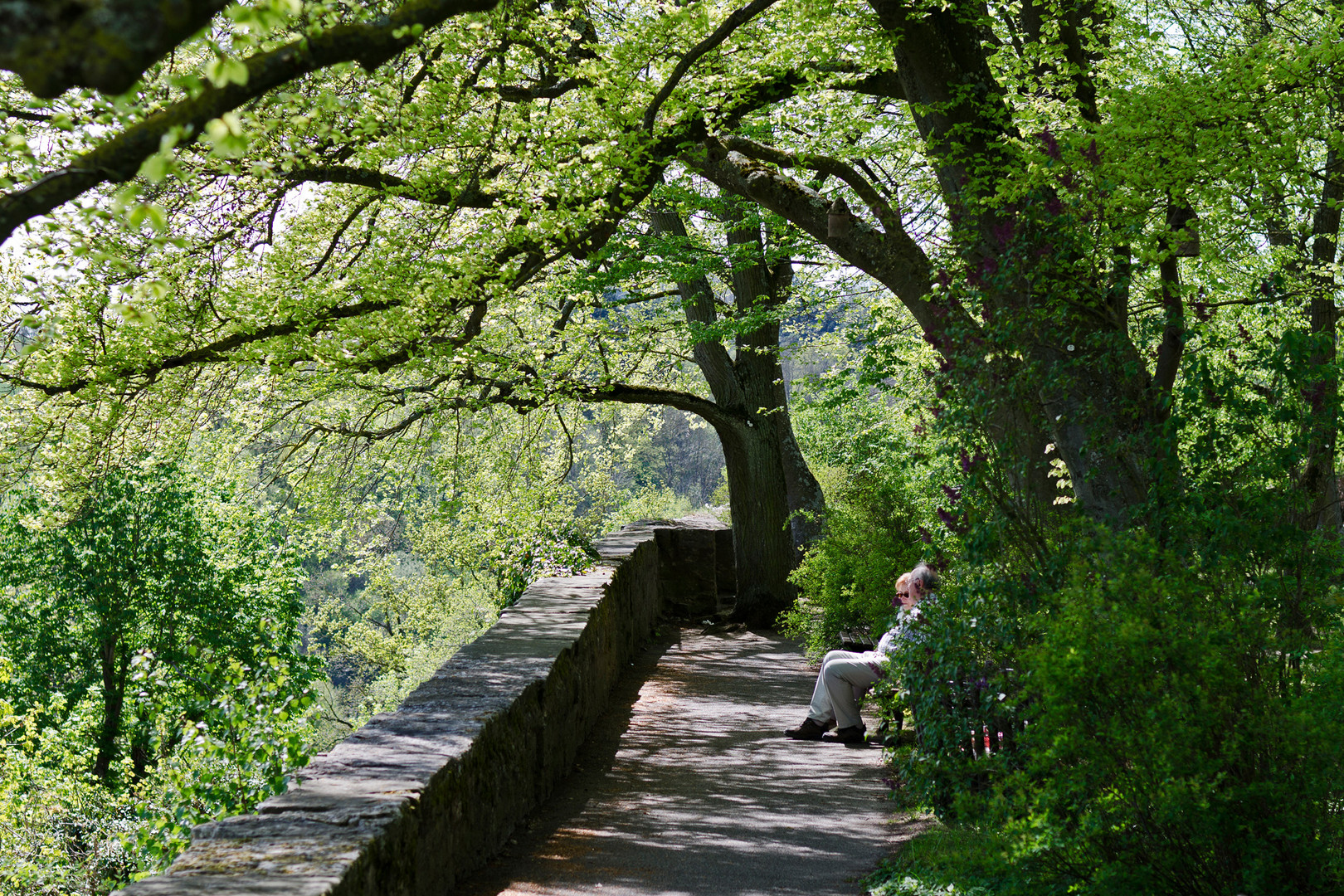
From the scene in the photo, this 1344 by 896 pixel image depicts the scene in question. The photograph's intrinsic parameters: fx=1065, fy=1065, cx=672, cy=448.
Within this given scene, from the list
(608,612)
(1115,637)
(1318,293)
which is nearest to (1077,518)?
(1115,637)

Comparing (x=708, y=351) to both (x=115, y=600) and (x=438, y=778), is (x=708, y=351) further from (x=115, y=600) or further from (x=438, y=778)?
(x=115, y=600)

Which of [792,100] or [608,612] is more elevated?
[792,100]

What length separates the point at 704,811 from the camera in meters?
5.57

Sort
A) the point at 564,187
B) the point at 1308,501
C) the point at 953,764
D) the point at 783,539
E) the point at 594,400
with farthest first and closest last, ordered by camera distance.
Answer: the point at 783,539, the point at 594,400, the point at 564,187, the point at 953,764, the point at 1308,501

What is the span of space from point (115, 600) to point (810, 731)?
17591mm

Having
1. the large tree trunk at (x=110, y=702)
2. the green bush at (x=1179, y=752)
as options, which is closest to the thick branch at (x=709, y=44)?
the green bush at (x=1179, y=752)

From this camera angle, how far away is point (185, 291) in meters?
7.96

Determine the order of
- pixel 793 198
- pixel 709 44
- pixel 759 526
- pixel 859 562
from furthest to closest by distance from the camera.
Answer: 1. pixel 759 526
2. pixel 859 562
3. pixel 793 198
4. pixel 709 44

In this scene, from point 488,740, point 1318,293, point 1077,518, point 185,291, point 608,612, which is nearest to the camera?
point 1077,518

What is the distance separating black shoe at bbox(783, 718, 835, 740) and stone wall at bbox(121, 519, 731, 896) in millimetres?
1432

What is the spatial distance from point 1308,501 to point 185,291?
24.2 feet

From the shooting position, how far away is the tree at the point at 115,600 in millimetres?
20031

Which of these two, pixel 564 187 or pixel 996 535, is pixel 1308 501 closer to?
pixel 996 535

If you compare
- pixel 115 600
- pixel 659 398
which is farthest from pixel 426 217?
pixel 115 600
